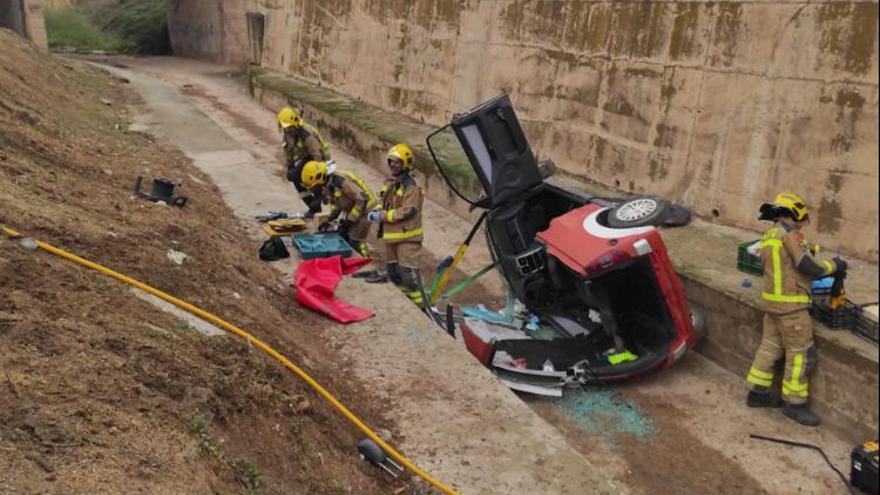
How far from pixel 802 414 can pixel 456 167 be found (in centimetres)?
638

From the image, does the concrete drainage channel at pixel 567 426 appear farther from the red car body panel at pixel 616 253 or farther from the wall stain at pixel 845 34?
the wall stain at pixel 845 34

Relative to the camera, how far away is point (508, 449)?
14.8 feet

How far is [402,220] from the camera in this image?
746 centimetres

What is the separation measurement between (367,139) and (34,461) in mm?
11490

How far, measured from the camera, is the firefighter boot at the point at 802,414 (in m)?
5.45

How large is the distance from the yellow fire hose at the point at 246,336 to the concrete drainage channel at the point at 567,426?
Result: 23 centimetres

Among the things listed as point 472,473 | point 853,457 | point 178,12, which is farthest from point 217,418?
point 178,12

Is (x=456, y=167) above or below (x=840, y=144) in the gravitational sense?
below

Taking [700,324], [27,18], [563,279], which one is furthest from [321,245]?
[27,18]

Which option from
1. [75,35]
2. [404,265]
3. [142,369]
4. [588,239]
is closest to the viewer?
[142,369]

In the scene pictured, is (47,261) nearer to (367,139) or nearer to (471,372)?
(471,372)

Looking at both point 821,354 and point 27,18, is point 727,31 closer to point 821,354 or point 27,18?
point 821,354

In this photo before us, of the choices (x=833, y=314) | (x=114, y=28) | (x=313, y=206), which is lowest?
(x=313, y=206)

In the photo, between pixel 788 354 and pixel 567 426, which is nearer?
pixel 788 354
